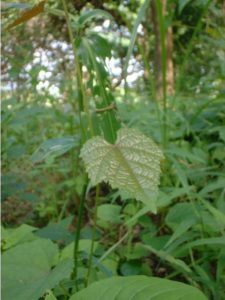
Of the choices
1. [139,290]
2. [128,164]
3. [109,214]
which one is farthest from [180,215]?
[128,164]

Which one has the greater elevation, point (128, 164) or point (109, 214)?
point (128, 164)

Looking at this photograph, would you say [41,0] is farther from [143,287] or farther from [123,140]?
[143,287]


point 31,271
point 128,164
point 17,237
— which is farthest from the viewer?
point 17,237

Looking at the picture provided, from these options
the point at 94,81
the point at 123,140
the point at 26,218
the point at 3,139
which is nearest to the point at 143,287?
the point at 123,140

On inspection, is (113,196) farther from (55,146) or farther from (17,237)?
(55,146)

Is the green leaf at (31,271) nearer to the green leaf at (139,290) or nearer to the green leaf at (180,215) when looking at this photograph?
the green leaf at (139,290)

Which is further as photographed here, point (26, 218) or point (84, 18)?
point (26, 218)

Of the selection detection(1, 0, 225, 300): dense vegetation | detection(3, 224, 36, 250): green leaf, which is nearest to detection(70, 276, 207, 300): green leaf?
detection(1, 0, 225, 300): dense vegetation
